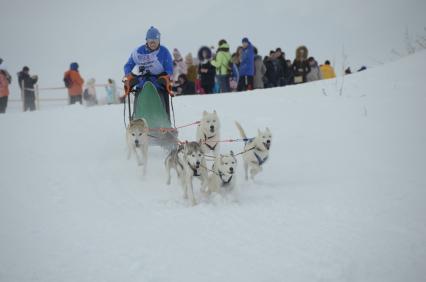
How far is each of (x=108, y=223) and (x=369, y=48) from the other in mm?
25039

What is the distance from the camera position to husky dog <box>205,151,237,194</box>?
5004 mm

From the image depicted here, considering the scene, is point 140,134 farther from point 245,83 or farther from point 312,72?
point 312,72

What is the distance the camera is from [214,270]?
137 inches

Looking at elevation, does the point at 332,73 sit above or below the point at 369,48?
below

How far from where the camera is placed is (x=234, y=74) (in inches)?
450

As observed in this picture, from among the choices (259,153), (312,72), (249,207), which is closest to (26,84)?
(312,72)

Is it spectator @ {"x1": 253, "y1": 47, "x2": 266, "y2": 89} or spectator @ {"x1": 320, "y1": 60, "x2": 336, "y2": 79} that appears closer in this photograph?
spectator @ {"x1": 253, "y1": 47, "x2": 266, "y2": 89}

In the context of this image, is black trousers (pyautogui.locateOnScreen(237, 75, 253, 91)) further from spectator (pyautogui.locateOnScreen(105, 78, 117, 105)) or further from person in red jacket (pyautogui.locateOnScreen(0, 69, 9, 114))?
person in red jacket (pyautogui.locateOnScreen(0, 69, 9, 114))

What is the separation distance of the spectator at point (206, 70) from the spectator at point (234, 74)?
508mm

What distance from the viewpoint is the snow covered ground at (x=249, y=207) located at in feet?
11.6

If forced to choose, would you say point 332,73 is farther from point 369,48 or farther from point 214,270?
point 369,48

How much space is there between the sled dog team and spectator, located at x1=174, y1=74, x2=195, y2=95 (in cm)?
534

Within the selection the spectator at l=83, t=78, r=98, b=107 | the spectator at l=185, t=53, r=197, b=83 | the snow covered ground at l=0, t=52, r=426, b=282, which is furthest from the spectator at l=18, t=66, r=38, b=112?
the spectator at l=185, t=53, r=197, b=83

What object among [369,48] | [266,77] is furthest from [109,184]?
[369,48]
